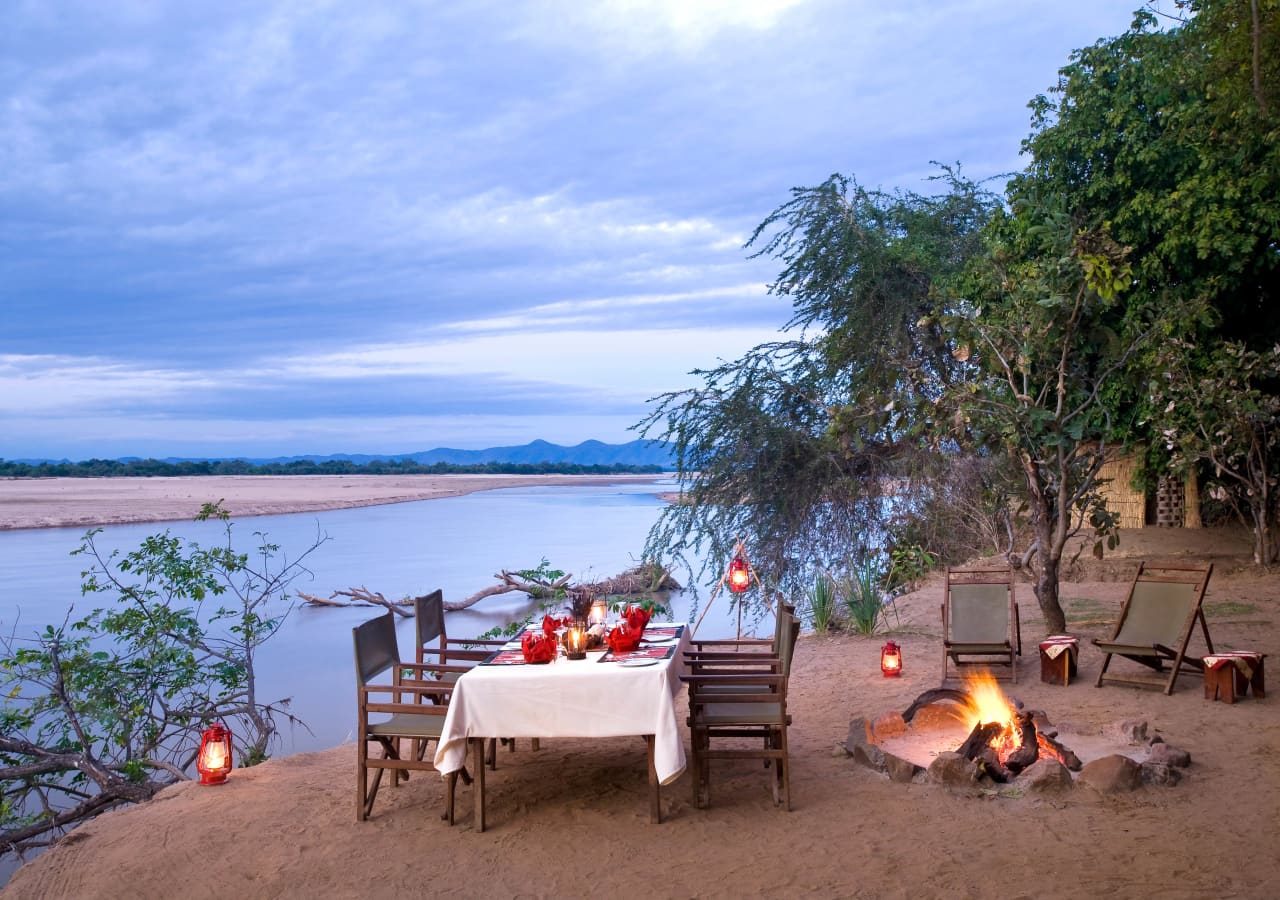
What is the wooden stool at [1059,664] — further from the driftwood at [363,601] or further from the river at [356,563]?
the driftwood at [363,601]

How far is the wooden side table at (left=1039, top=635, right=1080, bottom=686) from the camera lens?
6.97 meters

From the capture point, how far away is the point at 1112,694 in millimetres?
6594

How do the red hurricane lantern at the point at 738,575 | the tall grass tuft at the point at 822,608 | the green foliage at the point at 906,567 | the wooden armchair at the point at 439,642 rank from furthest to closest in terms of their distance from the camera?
the green foliage at the point at 906,567 → the tall grass tuft at the point at 822,608 → the red hurricane lantern at the point at 738,575 → the wooden armchair at the point at 439,642

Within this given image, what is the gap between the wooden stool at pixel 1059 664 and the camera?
22.9 ft

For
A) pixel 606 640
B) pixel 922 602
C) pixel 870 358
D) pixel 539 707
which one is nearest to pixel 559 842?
pixel 539 707

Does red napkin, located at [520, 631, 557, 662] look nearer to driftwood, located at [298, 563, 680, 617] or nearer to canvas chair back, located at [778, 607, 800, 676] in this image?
→ canvas chair back, located at [778, 607, 800, 676]

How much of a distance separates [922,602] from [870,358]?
147 inches

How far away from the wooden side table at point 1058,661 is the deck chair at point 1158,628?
8.7 inches

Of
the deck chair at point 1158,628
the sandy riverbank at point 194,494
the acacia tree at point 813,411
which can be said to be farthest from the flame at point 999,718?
the sandy riverbank at point 194,494

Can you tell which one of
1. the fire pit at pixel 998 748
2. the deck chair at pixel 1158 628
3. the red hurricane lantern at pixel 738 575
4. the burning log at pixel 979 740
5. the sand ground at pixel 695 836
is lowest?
the sand ground at pixel 695 836

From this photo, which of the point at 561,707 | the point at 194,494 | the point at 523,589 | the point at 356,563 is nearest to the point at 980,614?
the point at 561,707

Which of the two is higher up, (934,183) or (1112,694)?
(934,183)

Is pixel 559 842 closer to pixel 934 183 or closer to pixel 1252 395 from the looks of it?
pixel 1252 395

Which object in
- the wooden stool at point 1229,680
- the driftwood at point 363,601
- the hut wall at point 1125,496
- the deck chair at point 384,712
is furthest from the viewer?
the driftwood at point 363,601
